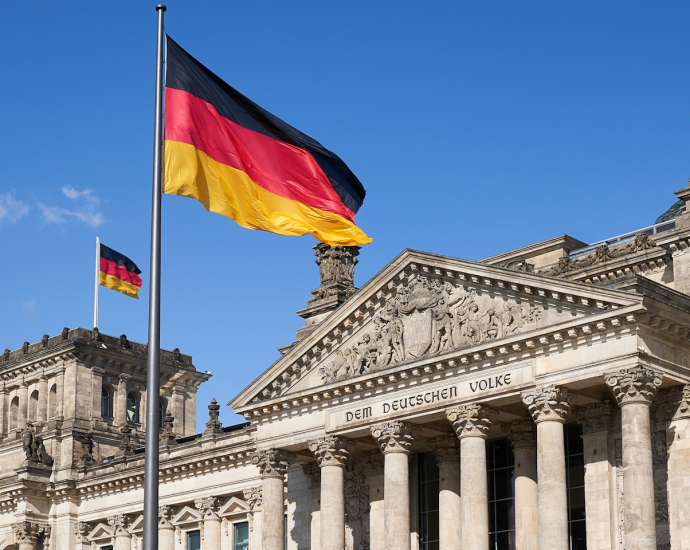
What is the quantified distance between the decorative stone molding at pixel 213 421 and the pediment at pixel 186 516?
3.57 m

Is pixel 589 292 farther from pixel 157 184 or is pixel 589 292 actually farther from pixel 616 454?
pixel 157 184

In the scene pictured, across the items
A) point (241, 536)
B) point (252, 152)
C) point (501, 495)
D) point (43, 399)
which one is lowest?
point (241, 536)

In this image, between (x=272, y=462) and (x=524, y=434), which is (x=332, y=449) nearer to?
(x=272, y=462)


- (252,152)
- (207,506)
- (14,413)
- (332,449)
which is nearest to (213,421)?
(207,506)

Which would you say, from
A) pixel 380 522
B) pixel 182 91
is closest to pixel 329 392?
pixel 380 522

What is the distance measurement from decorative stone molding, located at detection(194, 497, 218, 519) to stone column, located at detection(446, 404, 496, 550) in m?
18.1

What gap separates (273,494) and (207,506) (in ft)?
32.4

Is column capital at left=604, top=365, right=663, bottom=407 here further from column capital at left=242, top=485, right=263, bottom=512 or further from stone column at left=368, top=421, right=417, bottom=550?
column capital at left=242, top=485, right=263, bottom=512

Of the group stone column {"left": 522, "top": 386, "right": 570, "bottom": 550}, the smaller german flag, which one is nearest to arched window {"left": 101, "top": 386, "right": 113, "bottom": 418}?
the smaller german flag

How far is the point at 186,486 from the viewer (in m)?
59.8

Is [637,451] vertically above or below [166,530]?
above

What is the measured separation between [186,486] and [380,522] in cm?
1319

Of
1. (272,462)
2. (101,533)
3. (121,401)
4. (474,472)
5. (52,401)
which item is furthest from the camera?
(121,401)

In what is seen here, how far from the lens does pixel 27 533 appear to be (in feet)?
217
